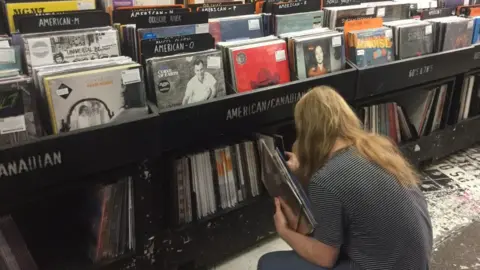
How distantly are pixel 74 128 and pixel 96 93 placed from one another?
13 centimetres

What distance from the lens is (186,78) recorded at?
1.55 meters

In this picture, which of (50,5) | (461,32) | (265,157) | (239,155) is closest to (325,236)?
(265,157)

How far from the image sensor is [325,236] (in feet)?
A: 3.99

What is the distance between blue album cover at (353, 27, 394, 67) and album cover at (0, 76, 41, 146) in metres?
1.44

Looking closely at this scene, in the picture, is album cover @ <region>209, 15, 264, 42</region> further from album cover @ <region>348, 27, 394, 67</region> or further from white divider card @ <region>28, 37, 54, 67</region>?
white divider card @ <region>28, 37, 54, 67</region>

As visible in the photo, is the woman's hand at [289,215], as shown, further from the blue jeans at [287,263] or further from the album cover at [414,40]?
the album cover at [414,40]

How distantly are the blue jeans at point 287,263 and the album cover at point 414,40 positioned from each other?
132 centimetres

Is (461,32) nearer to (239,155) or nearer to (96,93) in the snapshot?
(239,155)

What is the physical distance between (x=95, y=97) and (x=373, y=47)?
1.38 metres

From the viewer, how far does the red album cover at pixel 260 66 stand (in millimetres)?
1699

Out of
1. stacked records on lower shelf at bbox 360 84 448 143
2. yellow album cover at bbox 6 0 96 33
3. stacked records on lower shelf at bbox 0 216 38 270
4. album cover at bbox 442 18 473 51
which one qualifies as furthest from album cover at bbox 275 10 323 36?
stacked records on lower shelf at bbox 0 216 38 270

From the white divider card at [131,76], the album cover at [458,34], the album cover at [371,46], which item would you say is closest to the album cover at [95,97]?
the white divider card at [131,76]

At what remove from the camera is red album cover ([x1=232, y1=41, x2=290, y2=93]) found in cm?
170

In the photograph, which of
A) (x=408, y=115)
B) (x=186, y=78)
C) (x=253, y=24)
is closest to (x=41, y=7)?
(x=186, y=78)
